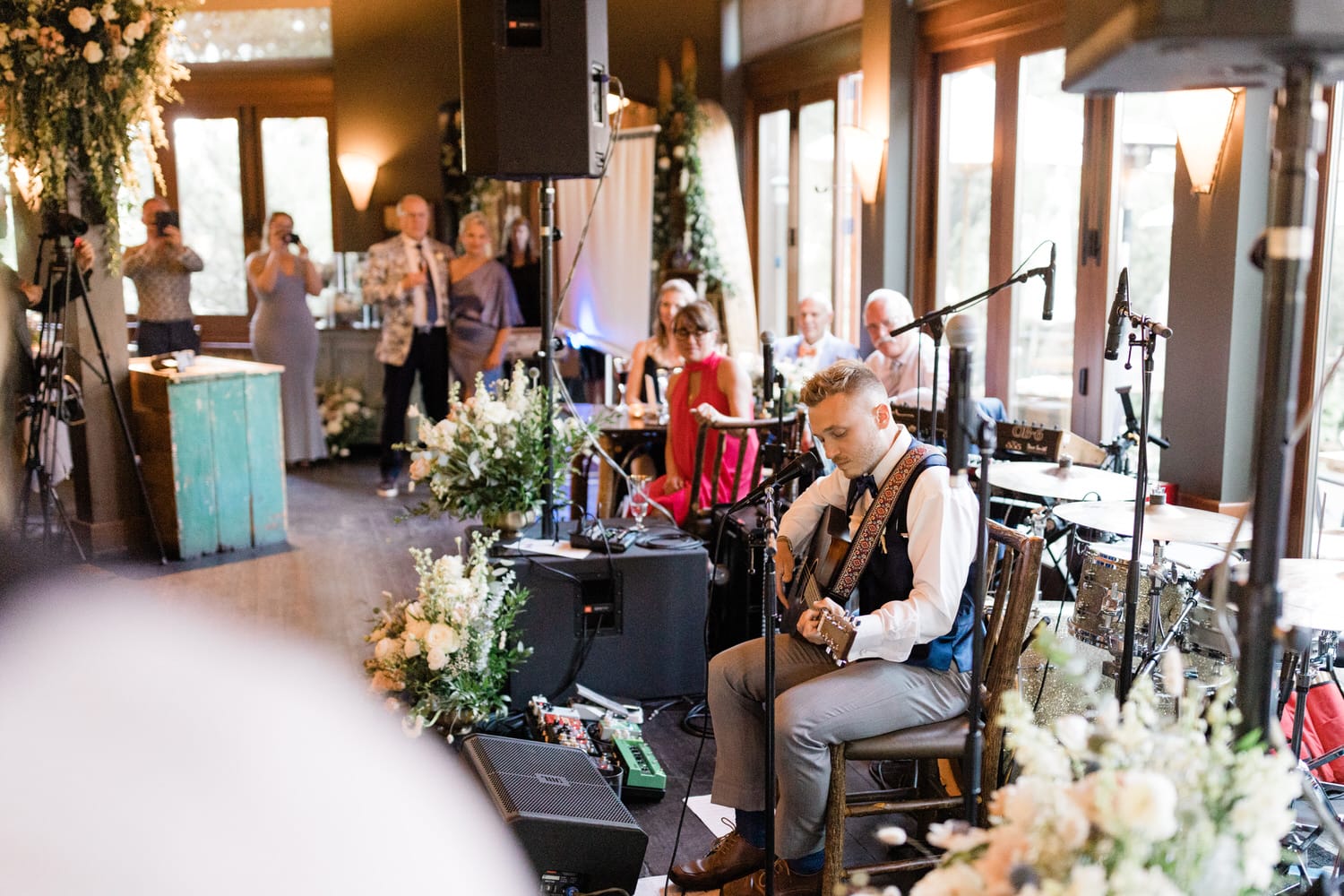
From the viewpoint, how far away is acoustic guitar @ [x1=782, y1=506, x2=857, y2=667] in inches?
121

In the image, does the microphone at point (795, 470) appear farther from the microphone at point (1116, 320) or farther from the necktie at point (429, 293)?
the necktie at point (429, 293)

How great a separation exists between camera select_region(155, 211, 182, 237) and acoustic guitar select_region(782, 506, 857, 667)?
546 centimetres

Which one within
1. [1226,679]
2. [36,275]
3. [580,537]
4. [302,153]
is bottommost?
[580,537]

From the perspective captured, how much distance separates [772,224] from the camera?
879cm

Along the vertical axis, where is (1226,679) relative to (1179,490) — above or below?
above

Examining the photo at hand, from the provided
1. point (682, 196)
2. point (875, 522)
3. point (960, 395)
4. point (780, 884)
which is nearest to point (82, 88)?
point (682, 196)

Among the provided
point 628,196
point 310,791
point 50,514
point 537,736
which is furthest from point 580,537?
point 628,196

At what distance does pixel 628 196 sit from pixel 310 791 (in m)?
6.02

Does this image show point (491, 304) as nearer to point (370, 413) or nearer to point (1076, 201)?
point (370, 413)

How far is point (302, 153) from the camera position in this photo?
33.3 ft

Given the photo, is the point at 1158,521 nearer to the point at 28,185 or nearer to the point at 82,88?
the point at 82,88

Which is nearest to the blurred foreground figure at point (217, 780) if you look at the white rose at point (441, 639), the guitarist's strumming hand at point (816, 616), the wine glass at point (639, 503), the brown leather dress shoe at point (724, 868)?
the white rose at point (441, 639)

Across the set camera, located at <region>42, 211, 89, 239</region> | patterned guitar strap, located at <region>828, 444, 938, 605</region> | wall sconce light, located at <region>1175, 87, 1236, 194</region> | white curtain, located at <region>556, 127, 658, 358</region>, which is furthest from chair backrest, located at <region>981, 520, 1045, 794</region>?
white curtain, located at <region>556, 127, 658, 358</region>

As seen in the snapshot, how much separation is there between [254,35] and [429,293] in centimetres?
368
